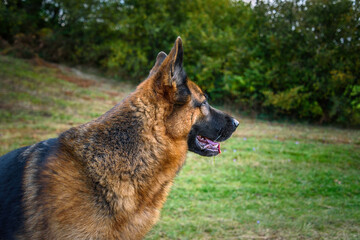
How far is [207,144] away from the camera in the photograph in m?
3.42

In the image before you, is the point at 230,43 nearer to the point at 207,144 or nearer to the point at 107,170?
the point at 207,144

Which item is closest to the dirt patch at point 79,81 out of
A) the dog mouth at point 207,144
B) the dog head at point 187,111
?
the dog head at point 187,111

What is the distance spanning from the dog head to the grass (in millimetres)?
1698

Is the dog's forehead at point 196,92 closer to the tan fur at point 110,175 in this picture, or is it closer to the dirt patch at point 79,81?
the tan fur at point 110,175

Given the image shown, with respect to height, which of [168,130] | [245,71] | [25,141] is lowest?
[25,141]

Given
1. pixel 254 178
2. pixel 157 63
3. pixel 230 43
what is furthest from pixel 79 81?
pixel 157 63

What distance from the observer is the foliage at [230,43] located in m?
13.4

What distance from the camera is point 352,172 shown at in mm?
7285

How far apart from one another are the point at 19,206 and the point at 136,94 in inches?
53.9

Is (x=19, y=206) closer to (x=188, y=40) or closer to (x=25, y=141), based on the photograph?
(x=25, y=141)

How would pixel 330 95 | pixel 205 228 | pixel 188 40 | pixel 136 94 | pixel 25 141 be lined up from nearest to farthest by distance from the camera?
pixel 136 94
pixel 205 228
pixel 25 141
pixel 330 95
pixel 188 40

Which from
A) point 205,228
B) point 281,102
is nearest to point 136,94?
point 205,228

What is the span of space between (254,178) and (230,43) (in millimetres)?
12509

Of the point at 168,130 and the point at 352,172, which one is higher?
the point at 168,130
